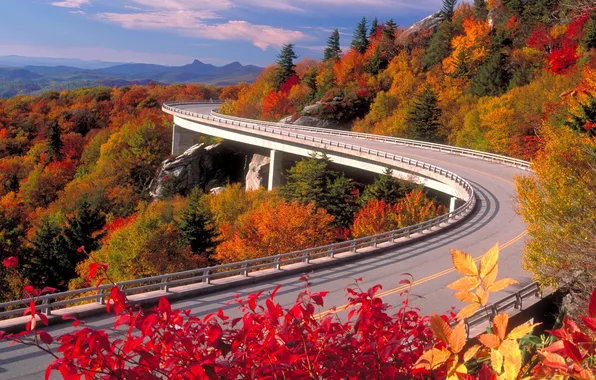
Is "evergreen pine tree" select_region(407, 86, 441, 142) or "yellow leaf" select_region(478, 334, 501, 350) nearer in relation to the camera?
"yellow leaf" select_region(478, 334, 501, 350)

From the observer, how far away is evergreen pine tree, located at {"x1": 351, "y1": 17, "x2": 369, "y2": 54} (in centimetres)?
9206

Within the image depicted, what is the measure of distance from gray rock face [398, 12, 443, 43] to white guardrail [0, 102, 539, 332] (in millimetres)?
35263

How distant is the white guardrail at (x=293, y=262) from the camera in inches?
487

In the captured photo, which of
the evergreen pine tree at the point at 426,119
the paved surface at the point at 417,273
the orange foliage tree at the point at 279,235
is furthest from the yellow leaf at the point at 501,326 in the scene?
the evergreen pine tree at the point at 426,119

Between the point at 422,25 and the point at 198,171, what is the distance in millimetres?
51472

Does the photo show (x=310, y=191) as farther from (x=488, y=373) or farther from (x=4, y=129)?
(x=4, y=129)

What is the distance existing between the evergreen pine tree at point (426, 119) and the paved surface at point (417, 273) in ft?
82.3

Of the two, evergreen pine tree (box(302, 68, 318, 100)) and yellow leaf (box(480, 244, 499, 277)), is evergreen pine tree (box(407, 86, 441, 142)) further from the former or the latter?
yellow leaf (box(480, 244, 499, 277))

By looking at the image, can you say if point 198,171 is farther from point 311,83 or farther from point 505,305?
point 505,305

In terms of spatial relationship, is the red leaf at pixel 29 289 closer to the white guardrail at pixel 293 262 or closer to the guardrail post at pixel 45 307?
the white guardrail at pixel 293 262

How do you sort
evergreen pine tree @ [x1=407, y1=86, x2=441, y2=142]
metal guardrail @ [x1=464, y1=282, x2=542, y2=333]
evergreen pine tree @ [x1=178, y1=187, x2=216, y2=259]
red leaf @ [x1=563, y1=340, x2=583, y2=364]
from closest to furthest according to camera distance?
red leaf @ [x1=563, y1=340, x2=583, y2=364]
metal guardrail @ [x1=464, y1=282, x2=542, y2=333]
evergreen pine tree @ [x1=178, y1=187, x2=216, y2=259]
evergreen pine tree @ [x1=407, y1=86, x2=441, y2=142]

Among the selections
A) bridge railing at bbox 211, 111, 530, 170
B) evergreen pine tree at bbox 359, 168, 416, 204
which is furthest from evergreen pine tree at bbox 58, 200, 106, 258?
bridge railing at bbox 211, 111, 530, 170

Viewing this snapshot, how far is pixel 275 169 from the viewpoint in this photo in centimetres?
5766

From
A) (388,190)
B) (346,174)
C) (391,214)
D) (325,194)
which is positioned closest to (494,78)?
(346,174)
